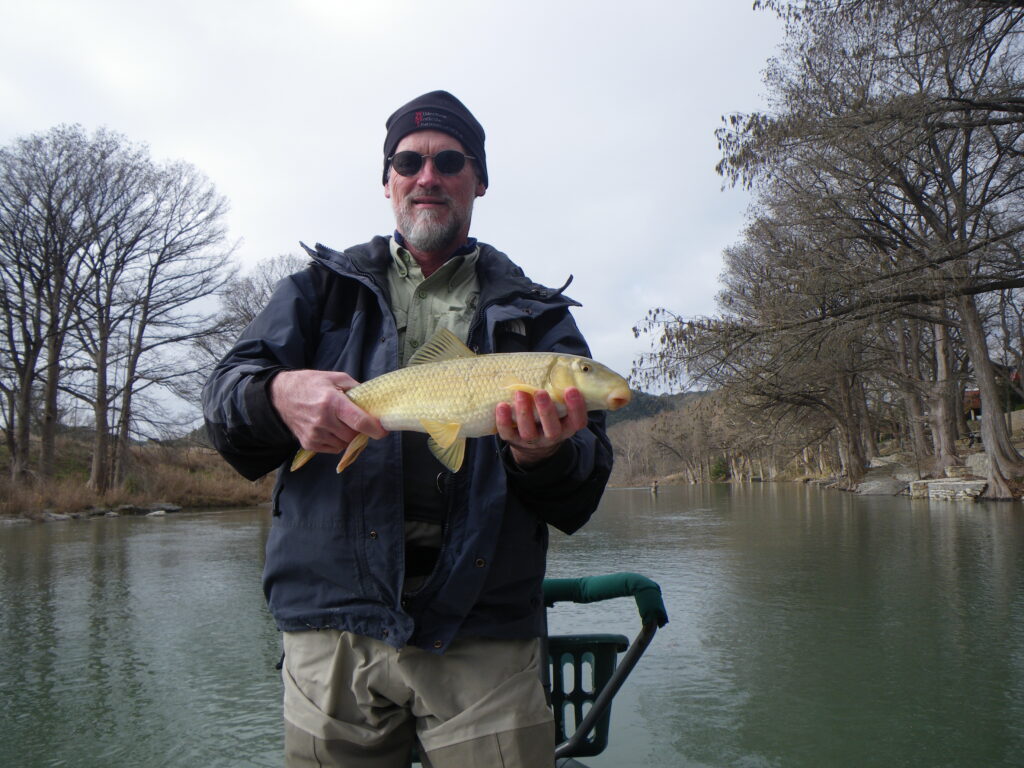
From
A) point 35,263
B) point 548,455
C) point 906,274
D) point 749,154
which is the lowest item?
point 548,455

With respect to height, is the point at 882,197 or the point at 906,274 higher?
the point at 882,197

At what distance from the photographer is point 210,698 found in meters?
5.13

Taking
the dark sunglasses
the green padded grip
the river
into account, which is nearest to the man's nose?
the dark sunglasses

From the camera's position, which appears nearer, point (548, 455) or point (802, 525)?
point (548, 455)

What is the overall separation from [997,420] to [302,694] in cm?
2357

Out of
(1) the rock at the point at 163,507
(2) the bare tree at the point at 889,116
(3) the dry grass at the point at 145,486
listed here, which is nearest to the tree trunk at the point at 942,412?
(2) the bare tree at the point at 889,116

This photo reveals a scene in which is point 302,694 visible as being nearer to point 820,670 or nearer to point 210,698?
point 210,698

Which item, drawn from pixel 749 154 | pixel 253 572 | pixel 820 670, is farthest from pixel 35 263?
pixel 820 670

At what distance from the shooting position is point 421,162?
2.77 m

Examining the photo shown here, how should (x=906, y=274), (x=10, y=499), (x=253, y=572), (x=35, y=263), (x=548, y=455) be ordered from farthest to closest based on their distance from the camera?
(x=35, y=263), (x=10, y=499), (x=906, y=274), (x=253, y=572), (x=548, y=455)

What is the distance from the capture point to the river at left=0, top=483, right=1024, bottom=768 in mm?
4254

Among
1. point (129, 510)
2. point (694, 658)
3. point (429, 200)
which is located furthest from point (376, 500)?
point (129, 510)

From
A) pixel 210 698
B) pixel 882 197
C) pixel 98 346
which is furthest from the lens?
pixel 98 346

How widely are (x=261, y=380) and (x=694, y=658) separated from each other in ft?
16.3
